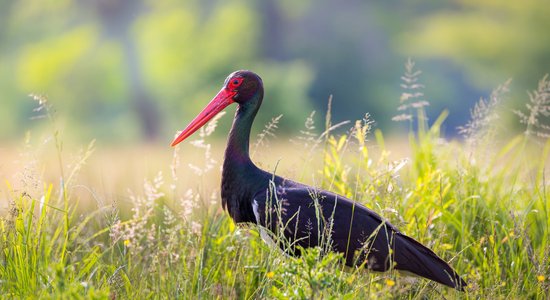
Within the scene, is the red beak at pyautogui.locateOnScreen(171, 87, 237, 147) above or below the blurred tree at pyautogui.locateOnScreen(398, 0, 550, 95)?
below

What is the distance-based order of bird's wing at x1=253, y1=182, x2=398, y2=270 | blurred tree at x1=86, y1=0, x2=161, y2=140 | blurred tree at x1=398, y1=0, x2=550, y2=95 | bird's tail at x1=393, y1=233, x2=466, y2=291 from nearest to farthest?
bird's tail at x1=393, y1=233, x2=466, y2=291, bird's wing at x1=253, y1=182, x2=398, y2=270, blurred tree at x1=86, y1=0, x2=161, y2=140, blurred tree at x1=398, y1=0, x2=550, y2=95

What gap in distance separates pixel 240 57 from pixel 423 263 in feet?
62.5

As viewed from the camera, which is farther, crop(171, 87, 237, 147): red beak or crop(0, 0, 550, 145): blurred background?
crop(0, 0, 550, 145): blurred background

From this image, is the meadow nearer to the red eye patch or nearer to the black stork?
the black stork

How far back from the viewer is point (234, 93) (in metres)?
4.41

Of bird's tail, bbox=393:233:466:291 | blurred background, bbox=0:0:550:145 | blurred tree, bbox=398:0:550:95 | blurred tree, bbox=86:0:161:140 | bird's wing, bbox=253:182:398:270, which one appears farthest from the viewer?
blurred tree, bbox=398:0:550:95

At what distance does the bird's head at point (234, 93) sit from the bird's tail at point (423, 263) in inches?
44.5

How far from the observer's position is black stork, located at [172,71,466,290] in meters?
3.70

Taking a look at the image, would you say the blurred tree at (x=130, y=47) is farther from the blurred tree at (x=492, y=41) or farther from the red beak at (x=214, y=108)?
the red beak at (x=214, y=108)

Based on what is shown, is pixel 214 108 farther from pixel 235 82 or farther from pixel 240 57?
pixel 240 57

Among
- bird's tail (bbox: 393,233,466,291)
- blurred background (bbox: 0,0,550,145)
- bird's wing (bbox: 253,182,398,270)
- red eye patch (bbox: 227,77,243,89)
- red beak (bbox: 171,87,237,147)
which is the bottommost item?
bird's tail (bbox: 393,233,466,291)

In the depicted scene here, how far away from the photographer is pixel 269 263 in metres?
3.45

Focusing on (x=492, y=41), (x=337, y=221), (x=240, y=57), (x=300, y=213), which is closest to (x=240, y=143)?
(x=300, y=213)

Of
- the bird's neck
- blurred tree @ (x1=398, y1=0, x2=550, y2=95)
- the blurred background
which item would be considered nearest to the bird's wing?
the bird's neck
